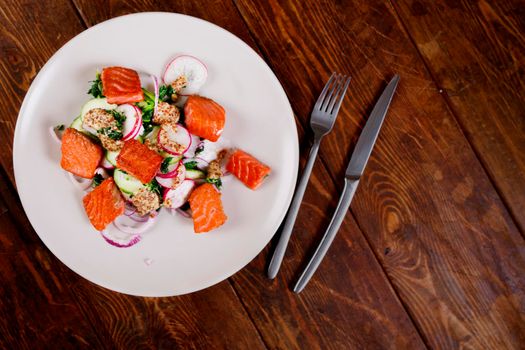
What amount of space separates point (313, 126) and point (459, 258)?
2.54 feet

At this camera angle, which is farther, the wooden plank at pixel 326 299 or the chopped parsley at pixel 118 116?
the wooden plank at pixel 326 299

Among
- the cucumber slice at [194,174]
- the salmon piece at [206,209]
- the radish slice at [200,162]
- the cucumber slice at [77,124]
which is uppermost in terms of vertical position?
the cucumber slice at [77,124]

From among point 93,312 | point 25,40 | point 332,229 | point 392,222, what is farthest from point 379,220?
point 25,40

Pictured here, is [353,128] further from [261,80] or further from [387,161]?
[261,80]

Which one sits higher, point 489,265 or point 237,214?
point 237,214

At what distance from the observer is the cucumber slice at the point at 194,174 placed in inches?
61.8

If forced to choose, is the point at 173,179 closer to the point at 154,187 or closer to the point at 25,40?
the point at 154,187

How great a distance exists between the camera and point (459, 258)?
1.80 metres

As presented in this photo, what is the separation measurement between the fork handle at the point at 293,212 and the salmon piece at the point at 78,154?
0.69 m

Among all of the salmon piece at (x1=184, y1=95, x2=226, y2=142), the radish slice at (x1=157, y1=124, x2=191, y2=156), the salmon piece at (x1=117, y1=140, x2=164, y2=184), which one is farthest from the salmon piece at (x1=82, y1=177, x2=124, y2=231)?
the salmon piece at (x1=184, y1=95, x2=226, y2=142)

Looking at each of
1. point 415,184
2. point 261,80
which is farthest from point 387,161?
point 261,80

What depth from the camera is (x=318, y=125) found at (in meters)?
1.68

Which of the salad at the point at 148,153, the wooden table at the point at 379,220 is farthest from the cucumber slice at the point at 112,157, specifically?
the wooden table at the point at 379,220

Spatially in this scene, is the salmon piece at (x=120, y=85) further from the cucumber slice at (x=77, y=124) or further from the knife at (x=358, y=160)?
the knife at (x=358, y=160)
